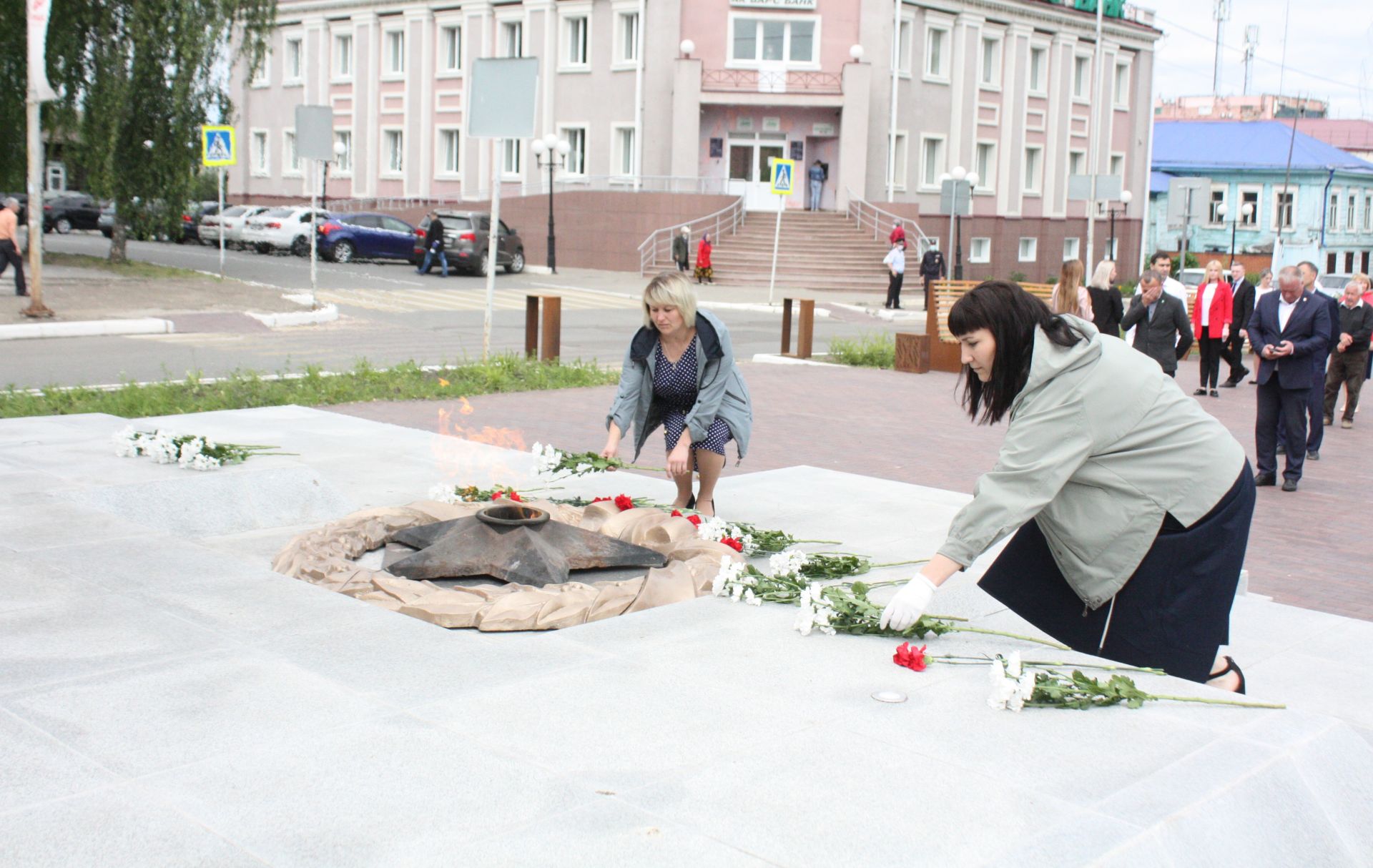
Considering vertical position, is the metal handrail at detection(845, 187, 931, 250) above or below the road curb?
above

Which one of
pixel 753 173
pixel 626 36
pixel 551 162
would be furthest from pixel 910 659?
pixel 626 36

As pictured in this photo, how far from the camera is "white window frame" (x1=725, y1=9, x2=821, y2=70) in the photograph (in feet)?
138

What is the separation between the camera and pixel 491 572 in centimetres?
572

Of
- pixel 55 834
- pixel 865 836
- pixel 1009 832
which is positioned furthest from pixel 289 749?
pixel 1009 832

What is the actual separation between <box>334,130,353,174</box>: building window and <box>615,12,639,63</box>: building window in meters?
12.5

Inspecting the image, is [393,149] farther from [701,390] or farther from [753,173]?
[701,390]

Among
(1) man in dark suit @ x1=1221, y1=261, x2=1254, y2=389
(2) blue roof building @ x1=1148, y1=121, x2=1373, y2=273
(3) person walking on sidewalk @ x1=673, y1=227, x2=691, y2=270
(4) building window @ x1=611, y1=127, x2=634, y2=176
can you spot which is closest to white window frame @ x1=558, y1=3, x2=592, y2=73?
(4) building window @ x1=611, y1=127, x2=634, y2=176

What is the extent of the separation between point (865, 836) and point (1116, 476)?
4.58 ft

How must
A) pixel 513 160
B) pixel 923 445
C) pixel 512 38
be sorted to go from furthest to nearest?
pixel 513 160, pixel 512 38, pixel 923 445

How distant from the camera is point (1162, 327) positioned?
13.9 meters

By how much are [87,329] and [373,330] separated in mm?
4224

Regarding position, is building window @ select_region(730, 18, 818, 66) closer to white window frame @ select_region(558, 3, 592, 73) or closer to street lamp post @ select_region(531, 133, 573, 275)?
white window frame @ select_region(558, 3, 592, 73)

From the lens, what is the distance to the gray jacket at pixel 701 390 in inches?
279

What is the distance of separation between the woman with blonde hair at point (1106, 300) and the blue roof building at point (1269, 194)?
175ft
